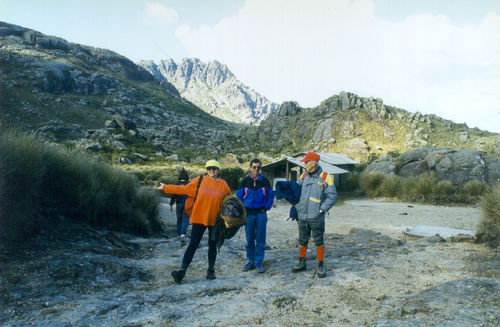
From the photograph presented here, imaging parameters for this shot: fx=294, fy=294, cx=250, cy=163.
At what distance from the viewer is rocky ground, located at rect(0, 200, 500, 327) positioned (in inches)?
132

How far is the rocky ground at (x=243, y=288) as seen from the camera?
3.36 m

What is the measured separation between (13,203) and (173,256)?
325 cm

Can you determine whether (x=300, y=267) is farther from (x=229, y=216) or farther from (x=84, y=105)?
(x=84, y=105)

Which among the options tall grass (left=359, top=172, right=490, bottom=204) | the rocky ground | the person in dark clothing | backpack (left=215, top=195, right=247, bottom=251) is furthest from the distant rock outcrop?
backpack (left=215, top=195, right=247, bottom=251)

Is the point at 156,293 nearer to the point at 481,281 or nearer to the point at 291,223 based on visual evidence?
the point at 481,281

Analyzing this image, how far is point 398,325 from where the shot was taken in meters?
3.04

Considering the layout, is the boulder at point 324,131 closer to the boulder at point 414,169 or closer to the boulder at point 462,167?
the boulder at point 414,169

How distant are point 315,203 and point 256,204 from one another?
1.07 m

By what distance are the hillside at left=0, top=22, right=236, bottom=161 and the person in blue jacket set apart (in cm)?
3377

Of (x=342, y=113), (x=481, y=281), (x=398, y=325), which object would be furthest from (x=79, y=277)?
(x=342, y=113)

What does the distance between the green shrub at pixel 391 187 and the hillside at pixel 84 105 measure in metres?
30.2

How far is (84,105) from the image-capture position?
2240 inches

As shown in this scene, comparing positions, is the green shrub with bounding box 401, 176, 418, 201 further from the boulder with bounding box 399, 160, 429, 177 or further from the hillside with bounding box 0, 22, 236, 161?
the hillside with bounding box 0, 22, 236, 161

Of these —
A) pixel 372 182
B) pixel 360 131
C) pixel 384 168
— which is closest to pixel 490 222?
pixel 372 182
